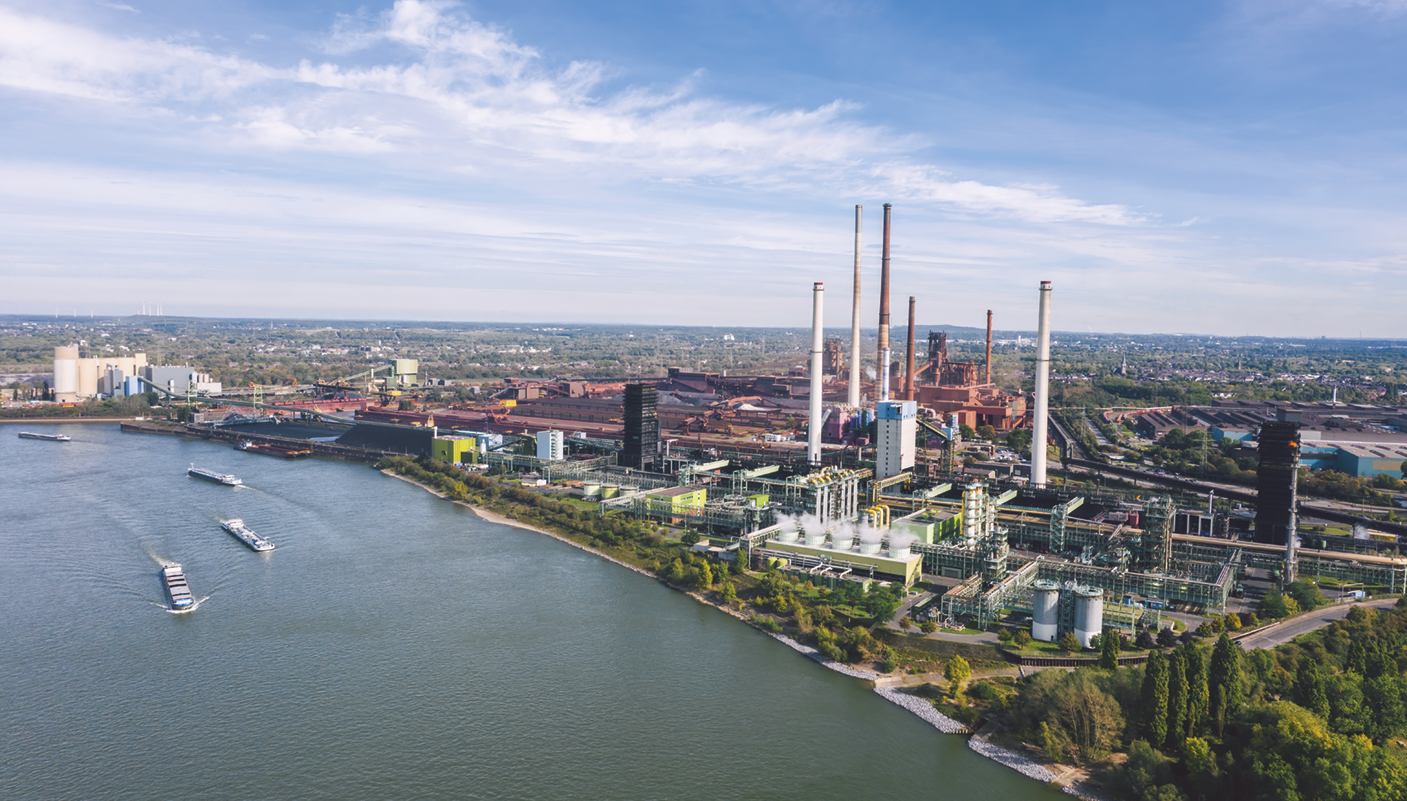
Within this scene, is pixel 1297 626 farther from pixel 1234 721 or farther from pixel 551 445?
pixel 551 445

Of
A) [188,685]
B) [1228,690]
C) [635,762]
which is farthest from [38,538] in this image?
[1228,690]

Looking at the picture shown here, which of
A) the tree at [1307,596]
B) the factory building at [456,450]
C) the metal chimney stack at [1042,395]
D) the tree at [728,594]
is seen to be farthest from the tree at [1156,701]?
the factory building at [456,450]

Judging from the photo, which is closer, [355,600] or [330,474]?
[355,600]

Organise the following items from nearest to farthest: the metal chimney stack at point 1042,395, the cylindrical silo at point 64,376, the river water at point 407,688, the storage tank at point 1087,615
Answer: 1. the river water at point 407,688
2. the storage tank at point 1087,615
3. the metal chimney stack at point 1042,395
4. the cylindrical silo at point 64,376

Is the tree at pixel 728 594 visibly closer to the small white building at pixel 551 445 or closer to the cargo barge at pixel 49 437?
the small white building at pixel 551 445

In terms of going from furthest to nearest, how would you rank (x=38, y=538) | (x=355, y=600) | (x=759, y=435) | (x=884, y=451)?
(x=759, y=435) < (x=884, y=451) < (x=38, y=538) < (x=355, y=600)

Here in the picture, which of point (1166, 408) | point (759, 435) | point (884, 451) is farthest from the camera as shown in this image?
point (1166, 408)

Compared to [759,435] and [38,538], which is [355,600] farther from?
[759,435]
